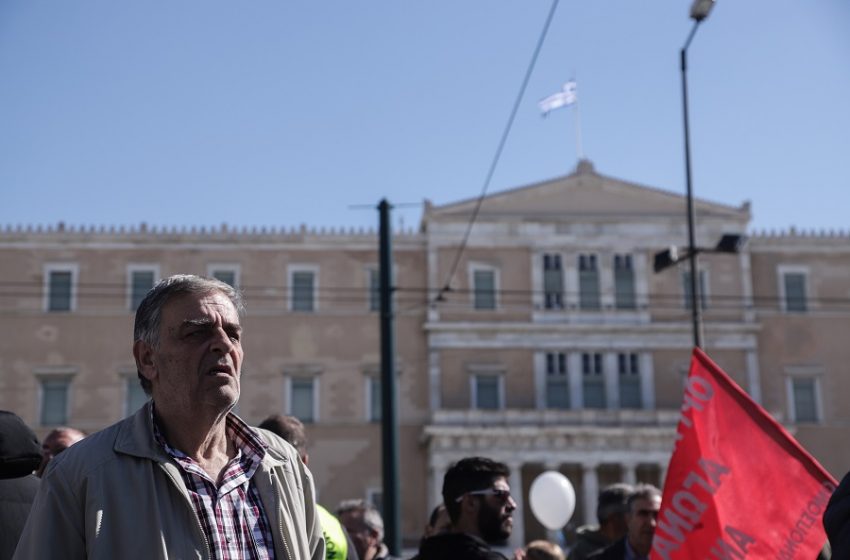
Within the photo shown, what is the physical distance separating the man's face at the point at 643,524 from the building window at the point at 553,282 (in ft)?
105

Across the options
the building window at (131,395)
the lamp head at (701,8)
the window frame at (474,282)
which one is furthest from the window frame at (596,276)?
the lamp head at (701,8)

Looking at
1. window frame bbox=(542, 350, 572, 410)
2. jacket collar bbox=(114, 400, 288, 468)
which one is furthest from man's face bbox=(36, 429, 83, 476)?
window frame bbox=(542, 350, 572, 410)

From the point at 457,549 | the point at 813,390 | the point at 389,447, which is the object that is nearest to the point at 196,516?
the point at 457,549

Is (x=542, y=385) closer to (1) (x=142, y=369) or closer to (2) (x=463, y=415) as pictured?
(2) (x=463, y=415)

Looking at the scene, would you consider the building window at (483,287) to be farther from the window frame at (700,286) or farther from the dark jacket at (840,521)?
the dark jacket at (840,521)

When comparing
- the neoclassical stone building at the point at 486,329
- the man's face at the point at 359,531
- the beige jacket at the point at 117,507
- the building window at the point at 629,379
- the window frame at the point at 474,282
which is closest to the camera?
the beige jacket at the point at 117,507

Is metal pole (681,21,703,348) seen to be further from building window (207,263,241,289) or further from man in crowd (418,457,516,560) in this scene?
building window (207,263,241,289)

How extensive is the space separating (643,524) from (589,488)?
1193 inches

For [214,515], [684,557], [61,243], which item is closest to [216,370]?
[214,515]

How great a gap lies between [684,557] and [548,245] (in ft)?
111

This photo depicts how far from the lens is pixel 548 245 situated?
39.3 metres

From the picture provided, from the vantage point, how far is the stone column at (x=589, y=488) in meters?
36.1

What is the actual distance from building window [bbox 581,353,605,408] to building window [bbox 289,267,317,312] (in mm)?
9151

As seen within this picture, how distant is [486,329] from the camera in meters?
38.6
